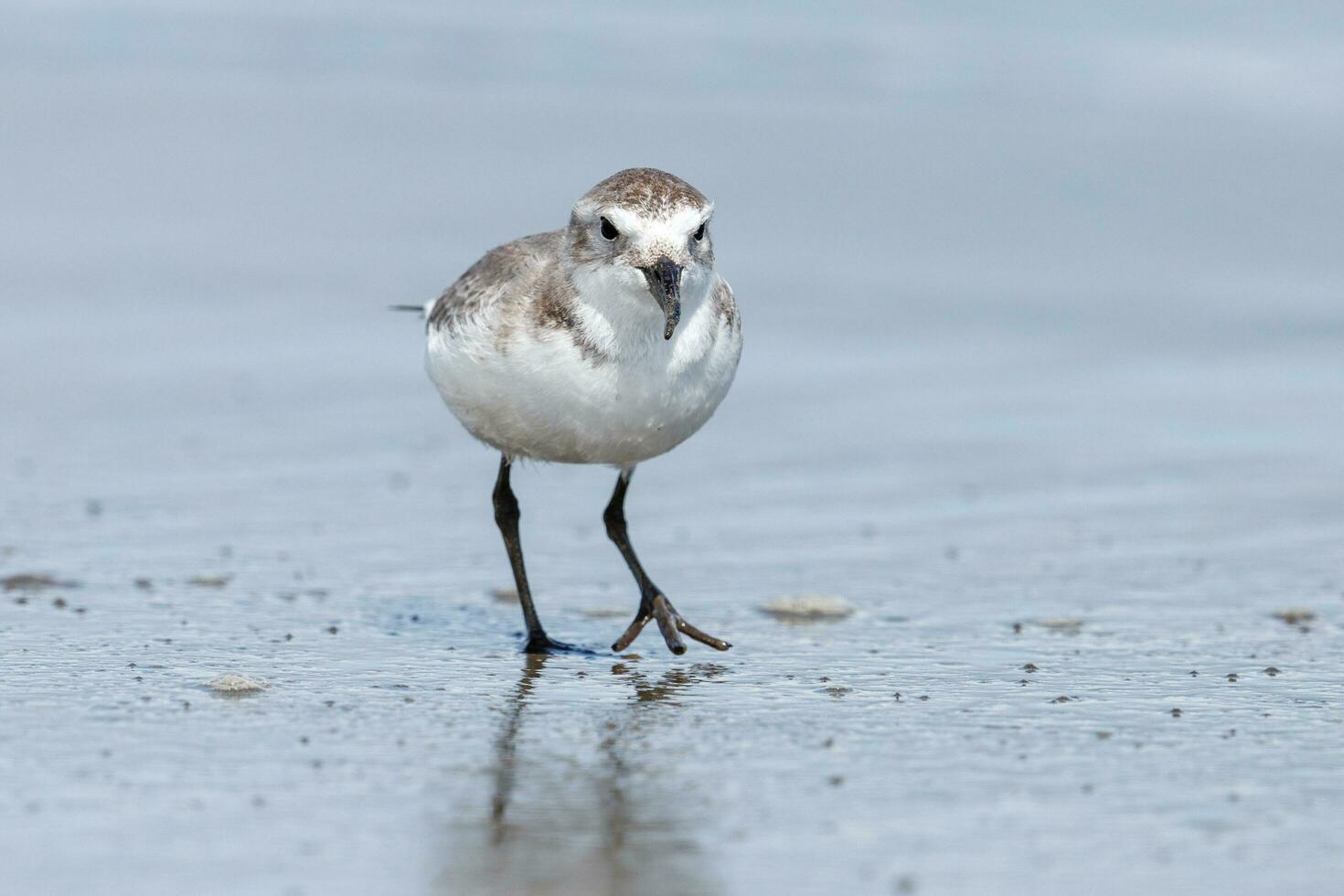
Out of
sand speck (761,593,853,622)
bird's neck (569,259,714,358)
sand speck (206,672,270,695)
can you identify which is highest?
bird's neck (569,259,714,358)

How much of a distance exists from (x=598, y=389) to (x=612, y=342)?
158mm

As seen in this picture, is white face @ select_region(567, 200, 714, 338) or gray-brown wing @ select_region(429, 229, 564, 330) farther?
gray-brown wing @ select_region(429, 229, 564, 330)

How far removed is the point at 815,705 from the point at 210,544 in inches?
131

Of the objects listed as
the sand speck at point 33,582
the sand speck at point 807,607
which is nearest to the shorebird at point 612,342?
the sand speck at point 807,607

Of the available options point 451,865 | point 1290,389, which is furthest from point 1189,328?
point 451,865

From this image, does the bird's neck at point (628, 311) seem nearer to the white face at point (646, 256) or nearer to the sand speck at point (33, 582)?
the white face at point (646, 256)

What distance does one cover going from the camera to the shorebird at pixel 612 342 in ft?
20.9

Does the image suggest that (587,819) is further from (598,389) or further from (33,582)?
(33,582)

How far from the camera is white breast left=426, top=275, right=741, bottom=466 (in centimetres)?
649

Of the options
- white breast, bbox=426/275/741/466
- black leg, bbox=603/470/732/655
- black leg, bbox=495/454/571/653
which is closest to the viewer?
white breast, bbox=426/275/741/466

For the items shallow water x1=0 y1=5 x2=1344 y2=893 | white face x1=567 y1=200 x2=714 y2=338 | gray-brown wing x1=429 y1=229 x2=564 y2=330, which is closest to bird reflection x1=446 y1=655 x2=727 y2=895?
shallow water x1=0 y1=5 x2=1344 y2=893

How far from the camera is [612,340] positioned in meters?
6.48

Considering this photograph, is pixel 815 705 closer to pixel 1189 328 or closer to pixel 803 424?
pixel 803 424

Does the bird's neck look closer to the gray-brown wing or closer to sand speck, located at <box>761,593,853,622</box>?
the gray-brown wing
